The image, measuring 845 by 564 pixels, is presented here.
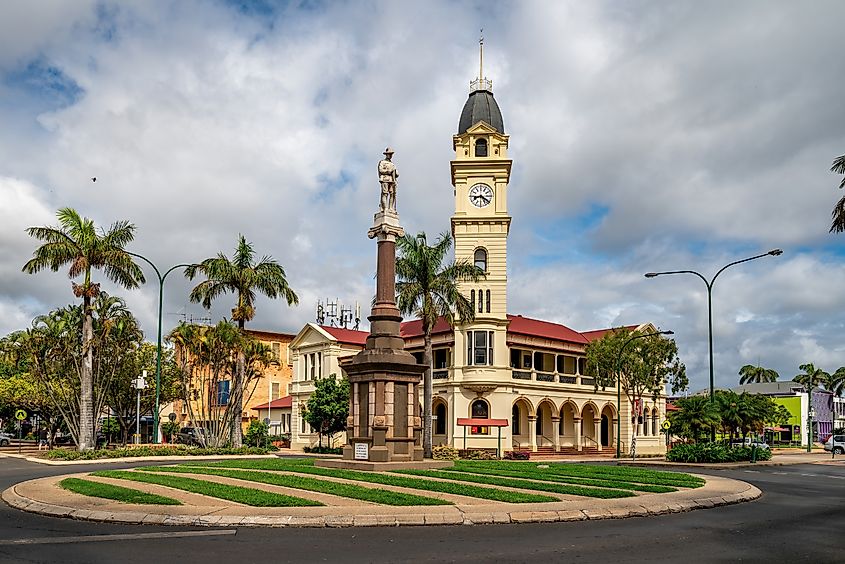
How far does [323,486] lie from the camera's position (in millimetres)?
19016

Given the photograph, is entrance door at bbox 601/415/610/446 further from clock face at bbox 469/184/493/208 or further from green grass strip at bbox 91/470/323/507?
green grass strip at bbox 91/470/323/507

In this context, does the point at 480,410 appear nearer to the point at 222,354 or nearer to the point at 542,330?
the point at 542,330

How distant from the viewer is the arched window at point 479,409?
181 feet

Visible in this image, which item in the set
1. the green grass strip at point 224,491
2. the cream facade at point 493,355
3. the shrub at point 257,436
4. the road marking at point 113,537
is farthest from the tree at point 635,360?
the road marking at point 113,537

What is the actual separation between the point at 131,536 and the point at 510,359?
4751cm

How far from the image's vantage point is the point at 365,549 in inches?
469

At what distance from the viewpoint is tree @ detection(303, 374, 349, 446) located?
54.3 meters

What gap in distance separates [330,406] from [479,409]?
9991mm

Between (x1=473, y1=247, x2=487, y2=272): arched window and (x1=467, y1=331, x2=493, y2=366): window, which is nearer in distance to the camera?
(x1=467, y1=331, x2=493, y2=366): window

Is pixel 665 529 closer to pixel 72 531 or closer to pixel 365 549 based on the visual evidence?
pixel 365 549

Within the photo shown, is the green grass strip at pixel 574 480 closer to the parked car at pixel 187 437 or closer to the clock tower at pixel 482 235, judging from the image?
the clock tower at pixel 482 235

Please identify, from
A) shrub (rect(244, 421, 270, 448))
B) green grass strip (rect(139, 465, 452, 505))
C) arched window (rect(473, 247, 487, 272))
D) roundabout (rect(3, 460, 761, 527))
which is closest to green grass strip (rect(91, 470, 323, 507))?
roundabout (rect(3, 460, 761, 527))

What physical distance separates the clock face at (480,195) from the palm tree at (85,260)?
79.2 ft

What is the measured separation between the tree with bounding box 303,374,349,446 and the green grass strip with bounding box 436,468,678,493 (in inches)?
1143
